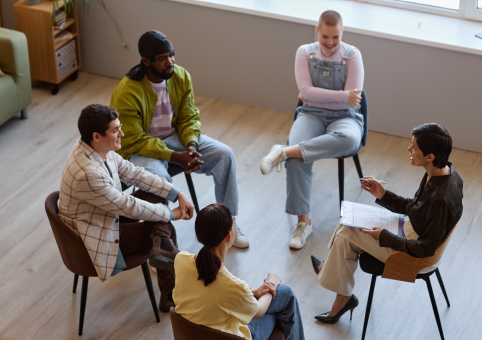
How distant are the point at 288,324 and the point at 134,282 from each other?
3.59 feet

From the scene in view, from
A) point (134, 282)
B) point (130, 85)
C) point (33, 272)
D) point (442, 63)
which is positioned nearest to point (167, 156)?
point (130, 85)

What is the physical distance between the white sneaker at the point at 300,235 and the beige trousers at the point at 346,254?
55cm

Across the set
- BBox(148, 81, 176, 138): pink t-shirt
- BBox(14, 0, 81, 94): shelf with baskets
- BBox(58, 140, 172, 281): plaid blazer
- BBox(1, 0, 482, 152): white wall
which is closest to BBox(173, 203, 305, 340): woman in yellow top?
BBox(58, 140, 172, 281): plaid blazer

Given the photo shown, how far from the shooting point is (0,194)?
152 inches

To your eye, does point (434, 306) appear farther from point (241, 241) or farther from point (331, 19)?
point (331, 19)

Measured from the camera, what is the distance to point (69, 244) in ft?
8.88

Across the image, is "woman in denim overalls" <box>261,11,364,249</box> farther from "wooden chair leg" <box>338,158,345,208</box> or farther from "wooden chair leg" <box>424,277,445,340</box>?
"wooden chair leg" <box>424,277,445,340</box>

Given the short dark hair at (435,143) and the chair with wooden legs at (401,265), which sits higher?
the short dark hair at (435,143)

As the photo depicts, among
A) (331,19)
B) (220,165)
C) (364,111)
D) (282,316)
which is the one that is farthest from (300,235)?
(331,19)

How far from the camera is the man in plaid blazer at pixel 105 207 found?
8.73 feet

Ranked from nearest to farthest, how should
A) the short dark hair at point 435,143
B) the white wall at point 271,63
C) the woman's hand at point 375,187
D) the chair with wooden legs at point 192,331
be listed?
the chair with wooden legs at point 192,331
the short dark hair at point 435,143
the woman's hand at point 375,187
the white wall at point 271,63

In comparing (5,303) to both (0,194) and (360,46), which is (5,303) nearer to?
(0,194)

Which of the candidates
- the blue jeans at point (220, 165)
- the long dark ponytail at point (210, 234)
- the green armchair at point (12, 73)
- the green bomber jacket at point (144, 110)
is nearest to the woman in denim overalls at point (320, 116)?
the blue jeans at point (220, 165)

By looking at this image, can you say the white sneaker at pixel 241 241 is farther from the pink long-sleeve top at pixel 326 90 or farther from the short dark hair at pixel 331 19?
the short dark hair at pixel 331 19
